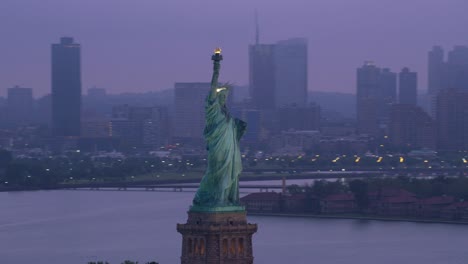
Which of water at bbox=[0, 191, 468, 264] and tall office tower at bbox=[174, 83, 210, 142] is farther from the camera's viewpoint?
tall office tower at bbox=[174, 83, 210, 142]

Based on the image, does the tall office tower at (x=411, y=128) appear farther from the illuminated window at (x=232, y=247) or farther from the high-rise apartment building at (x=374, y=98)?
the illuminated window at (x=232, y=247)

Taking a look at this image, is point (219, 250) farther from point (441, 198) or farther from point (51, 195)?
point (51, 195)

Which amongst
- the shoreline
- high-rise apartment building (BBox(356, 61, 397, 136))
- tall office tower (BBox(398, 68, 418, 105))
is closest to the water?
the shoreline

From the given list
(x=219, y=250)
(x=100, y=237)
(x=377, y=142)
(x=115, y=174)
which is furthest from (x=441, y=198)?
(x=377, y=142)

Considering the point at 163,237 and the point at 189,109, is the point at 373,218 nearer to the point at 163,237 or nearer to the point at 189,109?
the point at 163,237

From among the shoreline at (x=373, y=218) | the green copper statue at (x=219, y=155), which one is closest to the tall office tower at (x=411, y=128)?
the shoreline at (x=373, y=218)

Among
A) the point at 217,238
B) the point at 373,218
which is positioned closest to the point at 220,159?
the point at 217,238

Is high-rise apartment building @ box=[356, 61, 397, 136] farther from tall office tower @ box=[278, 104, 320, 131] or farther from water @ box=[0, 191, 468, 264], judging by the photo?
water @ box=[0, 191, 468, 264]
